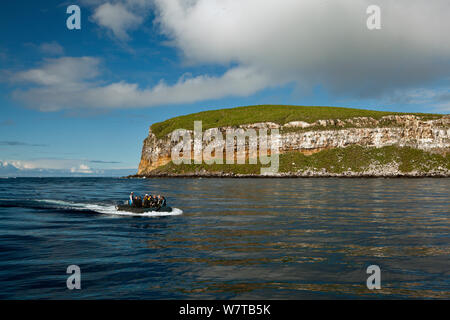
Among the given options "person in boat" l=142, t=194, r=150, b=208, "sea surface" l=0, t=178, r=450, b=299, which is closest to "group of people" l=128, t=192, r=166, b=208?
"person in boat" l=142, t=194, r=150, b=208

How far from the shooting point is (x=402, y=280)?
14.6 metres

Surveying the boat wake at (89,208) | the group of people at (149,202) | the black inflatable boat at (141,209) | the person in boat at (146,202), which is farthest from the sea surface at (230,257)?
the person in boat at (146,202)

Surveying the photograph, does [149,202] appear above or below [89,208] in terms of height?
above

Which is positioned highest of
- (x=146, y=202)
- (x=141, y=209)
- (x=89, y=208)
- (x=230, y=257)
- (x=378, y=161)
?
(x=378, y=161)

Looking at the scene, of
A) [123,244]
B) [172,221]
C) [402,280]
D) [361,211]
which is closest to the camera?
[402,280]

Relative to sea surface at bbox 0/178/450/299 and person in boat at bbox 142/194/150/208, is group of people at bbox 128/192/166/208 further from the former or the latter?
sea surface at bbox 0/178/450/299

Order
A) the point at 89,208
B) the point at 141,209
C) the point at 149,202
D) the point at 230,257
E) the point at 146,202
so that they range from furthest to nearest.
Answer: the point at 89,208 → the point at 146,202 → the point at 149,202 → the point at 141,209 → the point at 230,257

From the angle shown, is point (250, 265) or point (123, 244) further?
point (123, 244)

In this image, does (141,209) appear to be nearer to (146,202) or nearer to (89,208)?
(146,202)

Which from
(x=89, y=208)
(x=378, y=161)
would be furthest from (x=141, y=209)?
(x=378, y=161)
